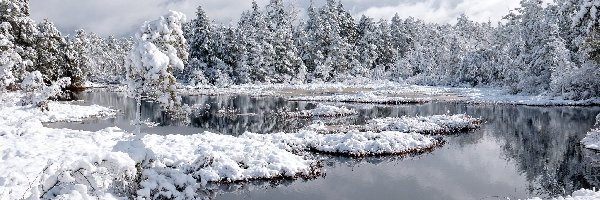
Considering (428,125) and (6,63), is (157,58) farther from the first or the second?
(6,63)

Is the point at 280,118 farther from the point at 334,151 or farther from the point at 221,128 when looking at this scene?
the point at 334,151

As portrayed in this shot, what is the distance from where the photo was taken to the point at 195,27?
83000 mm

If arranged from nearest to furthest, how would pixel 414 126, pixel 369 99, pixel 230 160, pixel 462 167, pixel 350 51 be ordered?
pixel 230 160 < pixel 462 167 < pixel 414 126 < pixel 369 99 < pixel 350 51

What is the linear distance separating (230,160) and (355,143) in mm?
6941

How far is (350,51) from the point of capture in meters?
98.3

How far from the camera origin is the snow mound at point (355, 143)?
22422mm

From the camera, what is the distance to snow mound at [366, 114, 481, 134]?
29.0m

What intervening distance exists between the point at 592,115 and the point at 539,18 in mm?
28502

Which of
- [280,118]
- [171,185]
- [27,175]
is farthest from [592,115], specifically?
[27,175]

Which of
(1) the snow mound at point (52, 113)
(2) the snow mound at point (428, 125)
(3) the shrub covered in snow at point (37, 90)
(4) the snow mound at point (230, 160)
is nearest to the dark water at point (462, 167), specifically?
(4) the snow mound at point (230, 160)

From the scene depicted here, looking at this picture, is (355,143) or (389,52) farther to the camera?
(389,52)

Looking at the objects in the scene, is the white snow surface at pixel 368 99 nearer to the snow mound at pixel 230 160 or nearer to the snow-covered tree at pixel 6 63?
the snow-covered tree at pixel 6 63

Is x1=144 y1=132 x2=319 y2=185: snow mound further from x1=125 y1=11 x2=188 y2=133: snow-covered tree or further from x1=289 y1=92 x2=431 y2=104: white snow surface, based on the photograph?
x1=289 y1=92 x2=431 y2=104: white snow surface

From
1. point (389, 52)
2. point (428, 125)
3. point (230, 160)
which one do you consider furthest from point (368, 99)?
point (389, 52)
